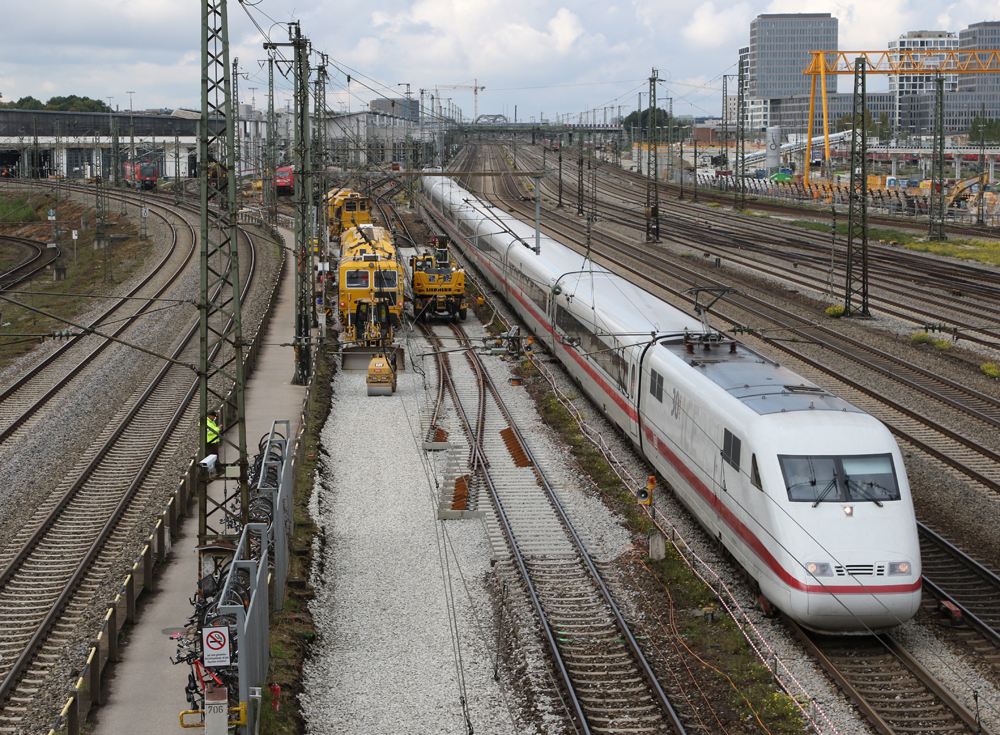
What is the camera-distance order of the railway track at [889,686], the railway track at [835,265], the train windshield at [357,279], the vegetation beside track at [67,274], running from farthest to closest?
the vegetation beside track at [67,274] → the railway track at [835,265] → the train windshield at [357,279] → the railway track at [889,686]

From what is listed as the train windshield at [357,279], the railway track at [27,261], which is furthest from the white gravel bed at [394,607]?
the railway track at [27,261]

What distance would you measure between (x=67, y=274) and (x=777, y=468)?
50480 millimetres

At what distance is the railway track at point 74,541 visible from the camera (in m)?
14.3

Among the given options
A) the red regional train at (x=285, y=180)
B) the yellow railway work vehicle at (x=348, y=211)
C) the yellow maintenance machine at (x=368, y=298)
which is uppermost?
the red regional train at (x=285, y=180)

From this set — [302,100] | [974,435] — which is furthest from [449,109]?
[974,435]

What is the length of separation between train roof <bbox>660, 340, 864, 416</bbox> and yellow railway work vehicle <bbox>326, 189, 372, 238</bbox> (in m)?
35.3

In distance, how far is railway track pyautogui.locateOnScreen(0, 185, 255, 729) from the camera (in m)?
14.3

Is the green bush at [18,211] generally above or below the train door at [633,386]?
above

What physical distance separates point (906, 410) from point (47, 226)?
224ft

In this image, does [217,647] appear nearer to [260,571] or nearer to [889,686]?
[260,571]

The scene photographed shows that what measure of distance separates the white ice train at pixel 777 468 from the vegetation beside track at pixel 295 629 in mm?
6188

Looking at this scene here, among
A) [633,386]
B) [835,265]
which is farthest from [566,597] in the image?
[835,265]

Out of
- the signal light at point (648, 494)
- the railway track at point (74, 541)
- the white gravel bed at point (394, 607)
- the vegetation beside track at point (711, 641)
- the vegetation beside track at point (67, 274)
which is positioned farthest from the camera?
the vegetation beside track at point (67, 274)

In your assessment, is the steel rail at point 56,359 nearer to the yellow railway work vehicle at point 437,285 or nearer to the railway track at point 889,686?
the yellow railway work vehicle at point 437,285
